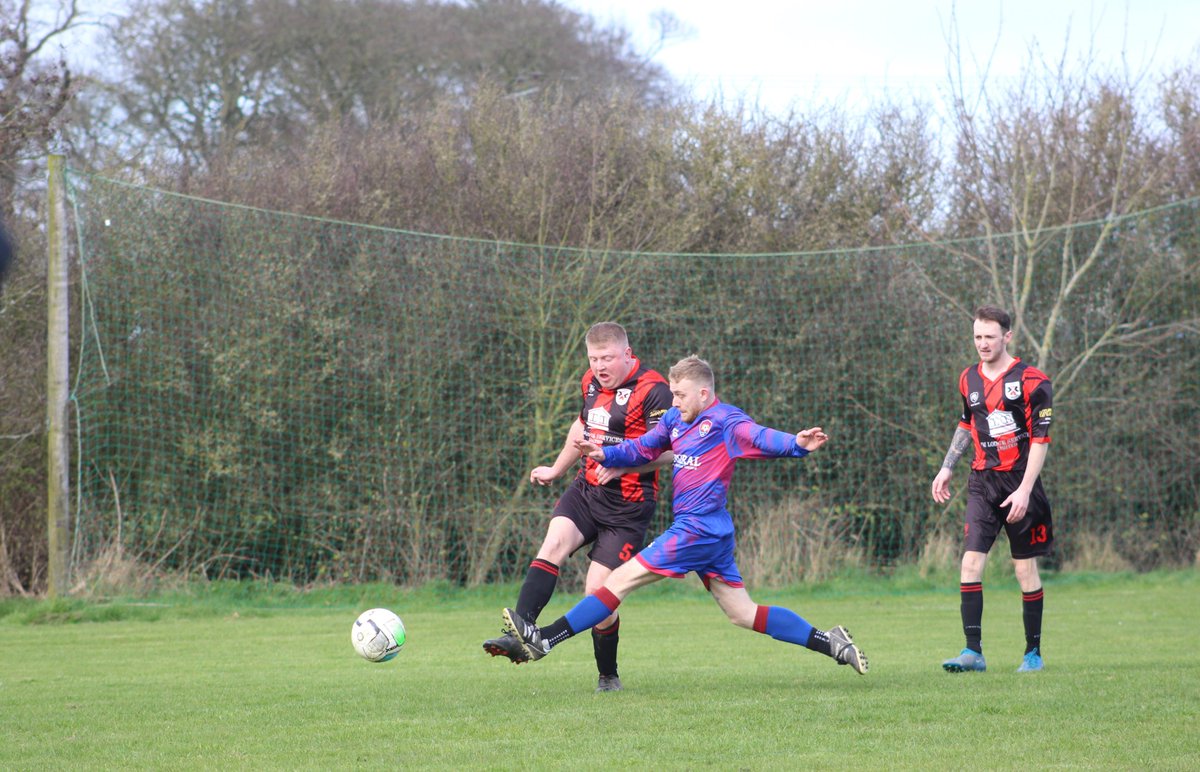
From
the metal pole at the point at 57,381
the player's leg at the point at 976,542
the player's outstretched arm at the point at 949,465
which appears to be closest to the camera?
the player's leg at the point at 976,542

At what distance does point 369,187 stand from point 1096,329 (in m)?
8.02

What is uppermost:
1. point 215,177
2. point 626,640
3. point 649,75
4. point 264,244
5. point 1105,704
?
point 649,75

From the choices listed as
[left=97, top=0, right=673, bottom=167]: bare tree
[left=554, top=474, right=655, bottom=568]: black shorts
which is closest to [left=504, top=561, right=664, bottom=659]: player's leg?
[left=554, top=474, right=655, bottom=568]: black shorts

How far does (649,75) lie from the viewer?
21.7 metres

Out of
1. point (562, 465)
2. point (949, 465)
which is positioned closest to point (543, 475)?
point (562, 465)

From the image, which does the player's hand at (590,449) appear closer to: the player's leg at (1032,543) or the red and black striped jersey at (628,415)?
the red and black striped jersey at (628,415)

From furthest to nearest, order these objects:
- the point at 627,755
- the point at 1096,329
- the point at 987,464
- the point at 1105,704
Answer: the point at 1096,329 → the point at 987,464 → the point at 1105,704 → the point at 627,755

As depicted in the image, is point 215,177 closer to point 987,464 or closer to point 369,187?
point 369,187

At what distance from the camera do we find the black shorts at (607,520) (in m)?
6.04

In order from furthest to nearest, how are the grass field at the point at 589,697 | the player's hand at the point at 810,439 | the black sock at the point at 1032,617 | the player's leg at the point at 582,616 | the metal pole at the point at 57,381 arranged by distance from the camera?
the metal pole at the point at 57,381 < the black sock at the point at 1032,617 < the player's leg at the point at 582,616 < the player's hand at the point at 810,439 < the grass field at the point at 589,697

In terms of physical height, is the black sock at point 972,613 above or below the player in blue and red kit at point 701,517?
below

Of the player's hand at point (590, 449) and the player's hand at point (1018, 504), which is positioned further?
the player's hand at point (1018, 504)

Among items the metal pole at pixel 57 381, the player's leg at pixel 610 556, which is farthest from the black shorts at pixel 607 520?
the metal pole at pixel 57 381

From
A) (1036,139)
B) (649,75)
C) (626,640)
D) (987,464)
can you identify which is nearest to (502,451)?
(626,640)
